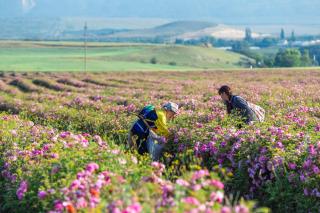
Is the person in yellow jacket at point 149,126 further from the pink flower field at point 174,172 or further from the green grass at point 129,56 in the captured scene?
the green grass at point 129,56

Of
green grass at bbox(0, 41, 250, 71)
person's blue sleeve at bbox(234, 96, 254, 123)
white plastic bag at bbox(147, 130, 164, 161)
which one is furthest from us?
green grass at bbox(0, 41, 250, 71)

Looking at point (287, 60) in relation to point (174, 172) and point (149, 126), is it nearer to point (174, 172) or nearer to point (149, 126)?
point (149, 126)

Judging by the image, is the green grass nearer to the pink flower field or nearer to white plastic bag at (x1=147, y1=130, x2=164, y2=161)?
white plastic bag at (x1=147, y1=130, x2=164, y2=161)

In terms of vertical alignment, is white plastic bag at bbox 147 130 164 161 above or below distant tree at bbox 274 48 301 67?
above

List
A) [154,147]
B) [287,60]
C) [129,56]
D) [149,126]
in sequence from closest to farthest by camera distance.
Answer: [154,147] → [149,126] → [287,60] → [129,56]

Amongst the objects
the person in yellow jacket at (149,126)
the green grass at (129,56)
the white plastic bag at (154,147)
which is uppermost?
the person in yellow jacket at (149,126)

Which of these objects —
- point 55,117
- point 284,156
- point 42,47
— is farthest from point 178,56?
point 284,156

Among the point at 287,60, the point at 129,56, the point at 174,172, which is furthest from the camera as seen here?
the point at 129,56

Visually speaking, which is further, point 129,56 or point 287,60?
point 129,56

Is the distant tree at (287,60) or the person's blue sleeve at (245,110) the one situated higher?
the person's blue sleeve at (245,110)

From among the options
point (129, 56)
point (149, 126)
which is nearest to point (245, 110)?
point (149, 126)

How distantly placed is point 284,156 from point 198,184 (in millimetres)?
4030

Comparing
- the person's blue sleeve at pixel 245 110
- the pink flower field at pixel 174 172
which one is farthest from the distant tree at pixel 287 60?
the person's blue sleeve at pixel 245 110

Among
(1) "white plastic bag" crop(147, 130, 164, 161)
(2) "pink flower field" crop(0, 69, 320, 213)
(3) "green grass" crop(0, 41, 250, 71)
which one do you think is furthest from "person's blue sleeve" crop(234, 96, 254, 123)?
(3) "green grass" crop(0, 41, 250, 71)
